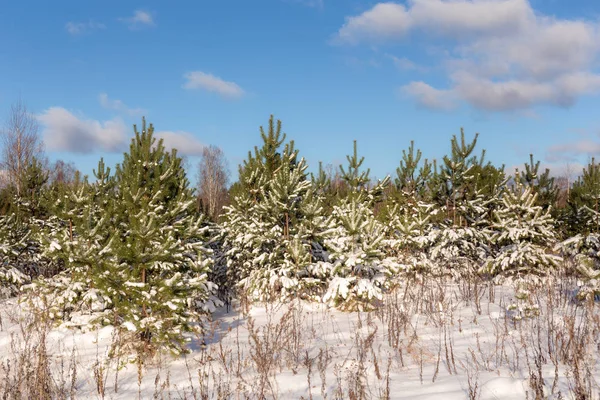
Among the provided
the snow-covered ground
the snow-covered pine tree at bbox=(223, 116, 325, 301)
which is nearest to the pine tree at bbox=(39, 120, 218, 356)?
the snow-covered ground

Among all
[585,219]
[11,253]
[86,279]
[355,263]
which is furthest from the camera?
[585,219]

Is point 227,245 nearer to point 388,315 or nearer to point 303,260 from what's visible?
point 303,260

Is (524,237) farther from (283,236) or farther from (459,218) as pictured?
(283,236)

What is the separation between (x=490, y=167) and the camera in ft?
49.1

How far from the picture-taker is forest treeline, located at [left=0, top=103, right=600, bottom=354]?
21.4 ft

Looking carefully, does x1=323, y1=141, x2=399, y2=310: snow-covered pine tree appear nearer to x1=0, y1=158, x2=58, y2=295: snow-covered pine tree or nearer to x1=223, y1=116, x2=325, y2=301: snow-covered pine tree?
x1=223, y1=116, x2=325, y2=301: snow-covered pine tree

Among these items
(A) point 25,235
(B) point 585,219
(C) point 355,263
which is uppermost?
(A) point 25,235

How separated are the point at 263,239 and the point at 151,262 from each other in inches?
153

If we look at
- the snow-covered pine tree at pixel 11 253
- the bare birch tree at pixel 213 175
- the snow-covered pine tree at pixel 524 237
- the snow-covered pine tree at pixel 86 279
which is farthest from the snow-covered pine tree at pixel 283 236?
the bare birch tree at pixel 213 175

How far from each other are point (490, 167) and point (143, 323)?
13.4 metres

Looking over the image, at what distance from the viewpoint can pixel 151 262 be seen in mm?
6375

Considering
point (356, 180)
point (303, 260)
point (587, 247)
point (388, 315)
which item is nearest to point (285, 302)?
point (303, 260)

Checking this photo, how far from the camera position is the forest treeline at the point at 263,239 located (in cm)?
651

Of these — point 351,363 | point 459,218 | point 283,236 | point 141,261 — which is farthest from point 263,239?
point 459,218
